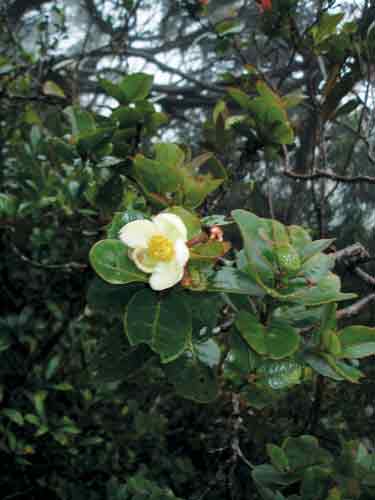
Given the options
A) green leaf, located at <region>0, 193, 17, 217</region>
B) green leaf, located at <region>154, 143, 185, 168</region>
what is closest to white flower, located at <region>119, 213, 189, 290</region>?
green leaf, located at <region>154, 143, 185, 168</region>

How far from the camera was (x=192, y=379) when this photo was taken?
1.98 ft

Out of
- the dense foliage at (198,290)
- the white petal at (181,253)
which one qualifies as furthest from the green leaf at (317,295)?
the white petal at (181,253)

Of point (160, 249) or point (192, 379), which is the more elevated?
point (160, 249)

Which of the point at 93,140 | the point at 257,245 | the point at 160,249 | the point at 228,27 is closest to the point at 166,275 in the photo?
the point at 160,249

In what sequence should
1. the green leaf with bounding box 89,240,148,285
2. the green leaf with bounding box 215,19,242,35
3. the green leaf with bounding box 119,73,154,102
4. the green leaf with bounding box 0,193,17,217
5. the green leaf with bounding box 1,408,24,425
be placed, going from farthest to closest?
the green leaf with bounding box 215,19,242,35 < the green leaf with bounding box 1,408,24,425 < the green leaf with bounding box 0,193,17,217 < the green leaf with bounding box 119,73,154,102 < the green leaf with bounding box 89,240,148,285

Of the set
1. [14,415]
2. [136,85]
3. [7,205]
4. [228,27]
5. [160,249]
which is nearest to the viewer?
[160,249]

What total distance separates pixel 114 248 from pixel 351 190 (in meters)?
1.32

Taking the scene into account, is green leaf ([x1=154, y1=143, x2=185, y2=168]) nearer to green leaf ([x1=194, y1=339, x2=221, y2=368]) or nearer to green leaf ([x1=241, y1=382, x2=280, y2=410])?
green leaf ([x1=194, y1=339, x2=221, y2=368])

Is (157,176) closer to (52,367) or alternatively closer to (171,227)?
(171,227)

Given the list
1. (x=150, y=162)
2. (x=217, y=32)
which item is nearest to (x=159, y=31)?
(x=217, y=32)

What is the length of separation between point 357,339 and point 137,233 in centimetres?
34

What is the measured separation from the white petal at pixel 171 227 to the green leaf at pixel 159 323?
2.9 inches

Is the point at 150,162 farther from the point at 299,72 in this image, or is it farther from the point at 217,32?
the point at 299,72

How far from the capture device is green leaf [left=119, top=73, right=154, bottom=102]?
2.77 ft
